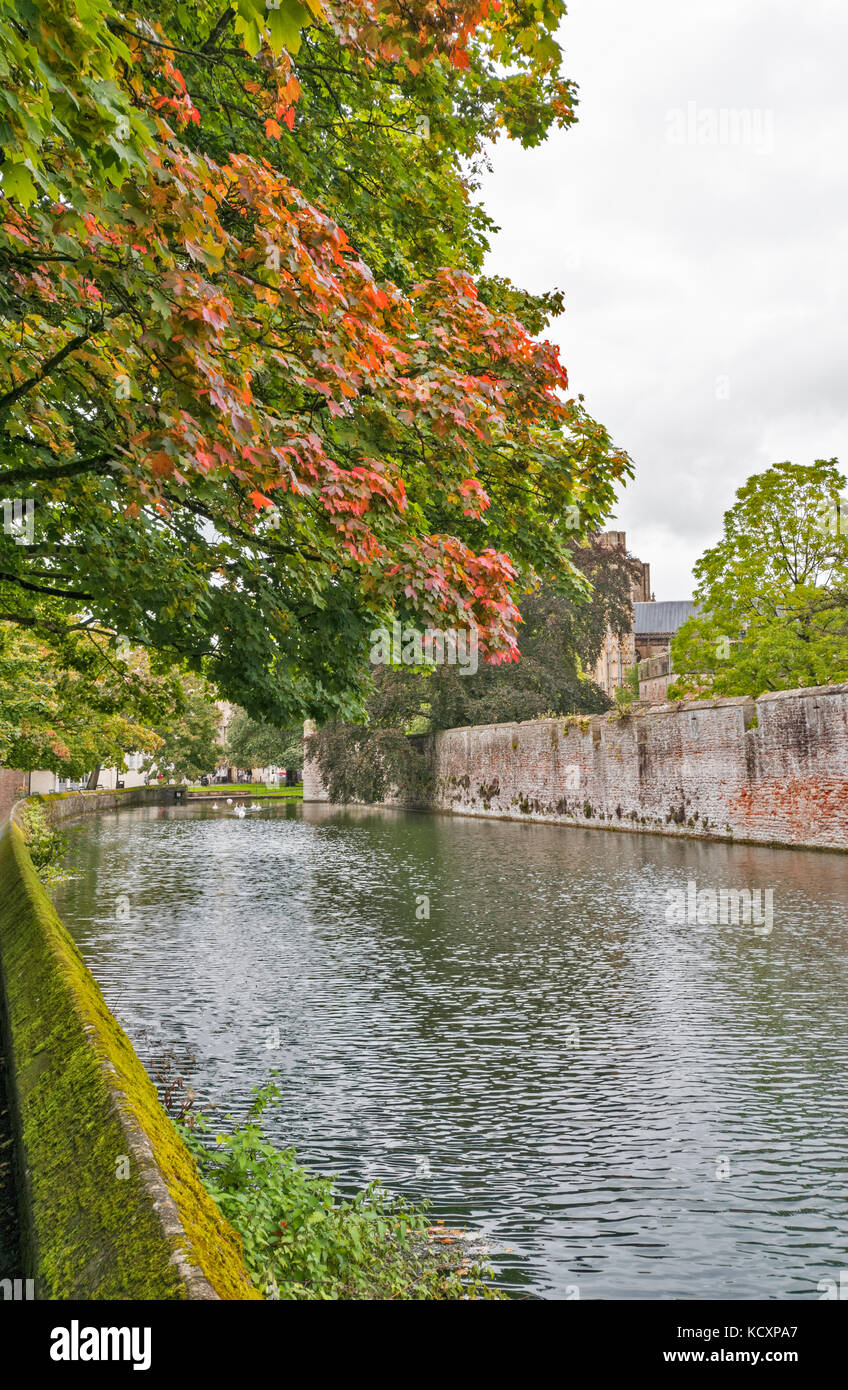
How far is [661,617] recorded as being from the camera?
87.9 m

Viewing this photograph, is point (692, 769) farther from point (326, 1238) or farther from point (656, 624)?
point (656, 624)

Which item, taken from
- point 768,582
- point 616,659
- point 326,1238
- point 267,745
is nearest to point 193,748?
point 267,745

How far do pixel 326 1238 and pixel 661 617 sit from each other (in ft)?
285

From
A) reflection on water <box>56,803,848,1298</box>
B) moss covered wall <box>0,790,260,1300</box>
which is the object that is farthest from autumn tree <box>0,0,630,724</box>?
reflection on water <box>56,803,848,1298</box>

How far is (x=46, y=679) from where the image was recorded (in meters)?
23.9

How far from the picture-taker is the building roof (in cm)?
8694

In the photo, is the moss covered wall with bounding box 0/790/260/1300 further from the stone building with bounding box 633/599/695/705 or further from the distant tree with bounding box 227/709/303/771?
the stone building with bounding box 633/599/695/705

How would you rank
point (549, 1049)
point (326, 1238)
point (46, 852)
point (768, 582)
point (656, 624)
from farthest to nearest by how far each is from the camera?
1. point (656, 624)
2. point (768, 582)
3. point (46, 852)
4. point (549, 1049)
5. point (326, 1238)

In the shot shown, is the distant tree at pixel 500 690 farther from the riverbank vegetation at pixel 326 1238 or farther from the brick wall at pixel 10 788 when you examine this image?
the riverbank vegetation at pixel 326 1238

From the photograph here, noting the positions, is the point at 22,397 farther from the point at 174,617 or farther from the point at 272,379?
the point at 174,617

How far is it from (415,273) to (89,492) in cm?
347

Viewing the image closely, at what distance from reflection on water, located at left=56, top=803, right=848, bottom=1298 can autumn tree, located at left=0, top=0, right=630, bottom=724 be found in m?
2.79

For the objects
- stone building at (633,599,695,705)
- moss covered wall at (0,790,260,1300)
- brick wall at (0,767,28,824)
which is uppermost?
stone building at (633,599,695,705)

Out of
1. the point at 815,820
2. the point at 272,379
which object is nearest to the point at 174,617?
the point at 272,379
